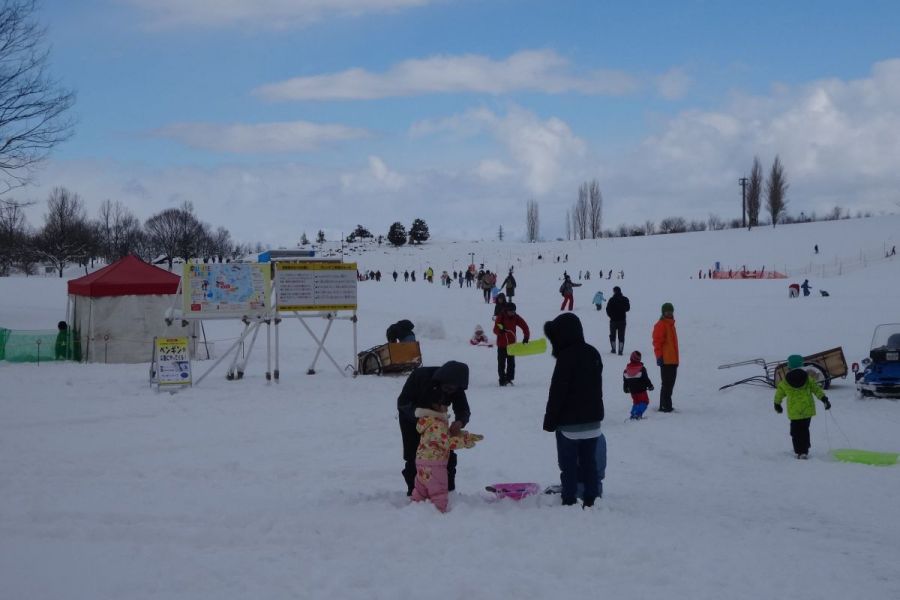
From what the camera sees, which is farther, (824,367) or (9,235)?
(9,235)

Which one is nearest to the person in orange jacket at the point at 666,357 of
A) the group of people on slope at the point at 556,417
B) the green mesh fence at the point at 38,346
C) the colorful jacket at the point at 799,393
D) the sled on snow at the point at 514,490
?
the colorful jacket at the point at 799,393

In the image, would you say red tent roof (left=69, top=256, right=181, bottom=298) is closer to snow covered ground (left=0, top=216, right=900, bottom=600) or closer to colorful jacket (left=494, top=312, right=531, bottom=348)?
snow covered ground (left=0, top=216, right=900, bottom=600)

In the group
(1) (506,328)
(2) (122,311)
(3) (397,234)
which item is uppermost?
(3) (397,234)

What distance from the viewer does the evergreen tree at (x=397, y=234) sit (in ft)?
384

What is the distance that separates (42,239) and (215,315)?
234 ft

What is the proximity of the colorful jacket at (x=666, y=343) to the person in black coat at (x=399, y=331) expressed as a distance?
575 centimetres

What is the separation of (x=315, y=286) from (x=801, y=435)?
1122cm

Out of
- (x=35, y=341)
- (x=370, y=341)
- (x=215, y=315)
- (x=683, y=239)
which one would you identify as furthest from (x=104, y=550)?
(x=683, y=239)

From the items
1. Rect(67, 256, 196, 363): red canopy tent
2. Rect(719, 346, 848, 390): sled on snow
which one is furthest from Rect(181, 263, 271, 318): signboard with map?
Rect(719, 346, 848, 390): sled on snow

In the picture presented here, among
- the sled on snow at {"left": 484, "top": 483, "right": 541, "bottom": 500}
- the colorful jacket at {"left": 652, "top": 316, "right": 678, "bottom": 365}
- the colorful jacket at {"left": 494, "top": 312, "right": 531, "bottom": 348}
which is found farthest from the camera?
the colorful jacket at {"left": 494, "top": 312, "right": 531, "bottom": 348}

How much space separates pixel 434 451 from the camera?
7.46m

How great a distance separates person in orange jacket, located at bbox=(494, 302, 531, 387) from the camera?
1738 centimetres

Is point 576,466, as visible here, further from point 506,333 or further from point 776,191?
point 776,191

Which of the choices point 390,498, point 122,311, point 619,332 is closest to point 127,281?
point 122,311
